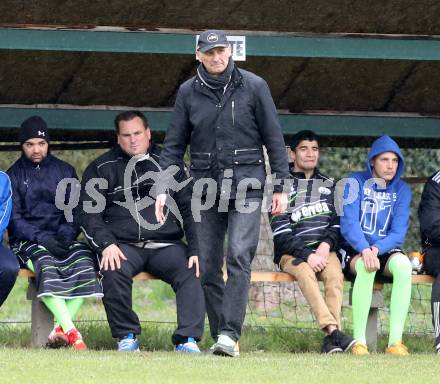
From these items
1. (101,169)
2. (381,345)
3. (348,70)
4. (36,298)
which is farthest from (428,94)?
(36,298)

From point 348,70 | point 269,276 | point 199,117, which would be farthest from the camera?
point 348,70

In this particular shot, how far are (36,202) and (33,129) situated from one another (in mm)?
541

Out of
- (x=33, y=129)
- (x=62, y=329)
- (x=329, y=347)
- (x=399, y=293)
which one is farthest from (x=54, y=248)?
(x=399, y=293)

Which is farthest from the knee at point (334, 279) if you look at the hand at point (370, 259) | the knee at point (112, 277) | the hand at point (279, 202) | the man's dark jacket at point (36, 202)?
the man's dark jacket at point (36, 202)

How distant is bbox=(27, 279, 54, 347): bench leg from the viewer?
352 inches

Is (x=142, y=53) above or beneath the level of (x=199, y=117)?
above

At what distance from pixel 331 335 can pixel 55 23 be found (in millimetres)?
3002

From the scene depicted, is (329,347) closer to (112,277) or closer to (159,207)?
(112,277)

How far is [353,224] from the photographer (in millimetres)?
9242

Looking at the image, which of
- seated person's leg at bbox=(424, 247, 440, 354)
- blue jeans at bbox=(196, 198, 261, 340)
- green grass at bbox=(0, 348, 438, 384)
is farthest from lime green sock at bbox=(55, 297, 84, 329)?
seated person's leg at bbox=(424, 247, 440, 354)

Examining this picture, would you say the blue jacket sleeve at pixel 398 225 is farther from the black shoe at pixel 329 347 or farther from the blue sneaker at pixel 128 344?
the blue sneaker at pixel 128 344

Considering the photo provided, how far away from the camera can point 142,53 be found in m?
9.39

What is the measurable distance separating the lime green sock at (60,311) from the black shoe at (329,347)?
5.72 ft

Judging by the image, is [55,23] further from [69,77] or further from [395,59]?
[395,59]
